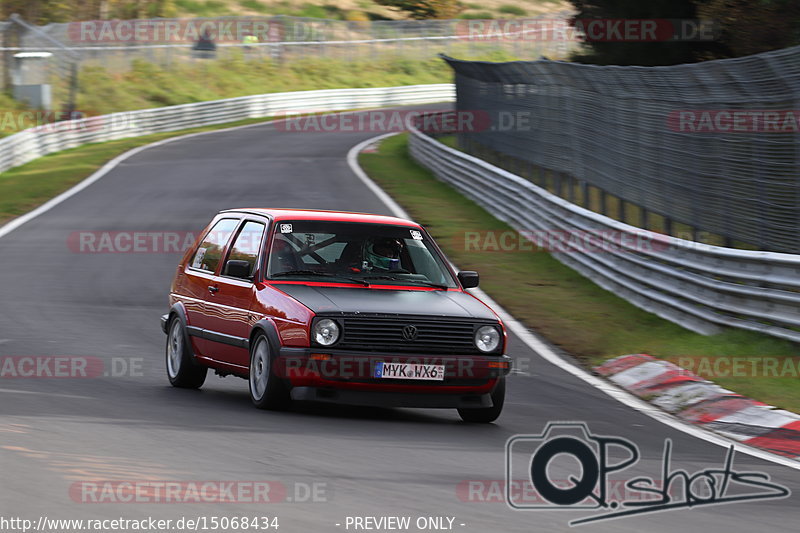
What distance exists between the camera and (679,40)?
29594mm

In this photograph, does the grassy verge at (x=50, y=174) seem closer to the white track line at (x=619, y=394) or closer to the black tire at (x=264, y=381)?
the white track line at (x=619, y=394)

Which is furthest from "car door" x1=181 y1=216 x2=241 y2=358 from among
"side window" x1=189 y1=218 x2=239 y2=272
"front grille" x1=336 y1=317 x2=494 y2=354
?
"front grille" x1=336 y1=317 x2=494 y2=354

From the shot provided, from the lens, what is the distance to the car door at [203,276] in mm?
10609

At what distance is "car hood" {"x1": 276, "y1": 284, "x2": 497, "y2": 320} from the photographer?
361 inches

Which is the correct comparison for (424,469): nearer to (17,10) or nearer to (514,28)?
(17,10)

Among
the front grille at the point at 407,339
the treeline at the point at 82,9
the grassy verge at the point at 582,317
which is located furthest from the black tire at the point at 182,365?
the treeline at the point at 82,9

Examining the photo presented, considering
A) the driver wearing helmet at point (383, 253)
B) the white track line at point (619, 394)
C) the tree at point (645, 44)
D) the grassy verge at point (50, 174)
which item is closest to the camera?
the white track line at point (619, 394)

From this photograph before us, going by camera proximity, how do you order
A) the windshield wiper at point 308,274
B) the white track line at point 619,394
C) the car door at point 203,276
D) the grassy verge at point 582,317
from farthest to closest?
the grassy verge at point 582,317 → the car door at point 203,276 → the windshield wiper at point 308,274 → the white track line at point 619,394

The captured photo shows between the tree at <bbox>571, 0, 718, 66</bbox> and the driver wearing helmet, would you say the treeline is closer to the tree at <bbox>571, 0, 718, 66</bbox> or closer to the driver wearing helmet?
the tree at <bbox>571, 0, 718, 66</bbox>

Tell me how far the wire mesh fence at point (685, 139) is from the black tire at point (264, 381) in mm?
5739

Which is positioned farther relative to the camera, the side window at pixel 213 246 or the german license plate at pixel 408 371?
the side window at pixel 213 246

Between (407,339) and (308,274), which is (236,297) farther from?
(407,339)

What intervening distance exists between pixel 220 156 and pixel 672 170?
23826 mm

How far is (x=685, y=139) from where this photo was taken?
15.6 m
